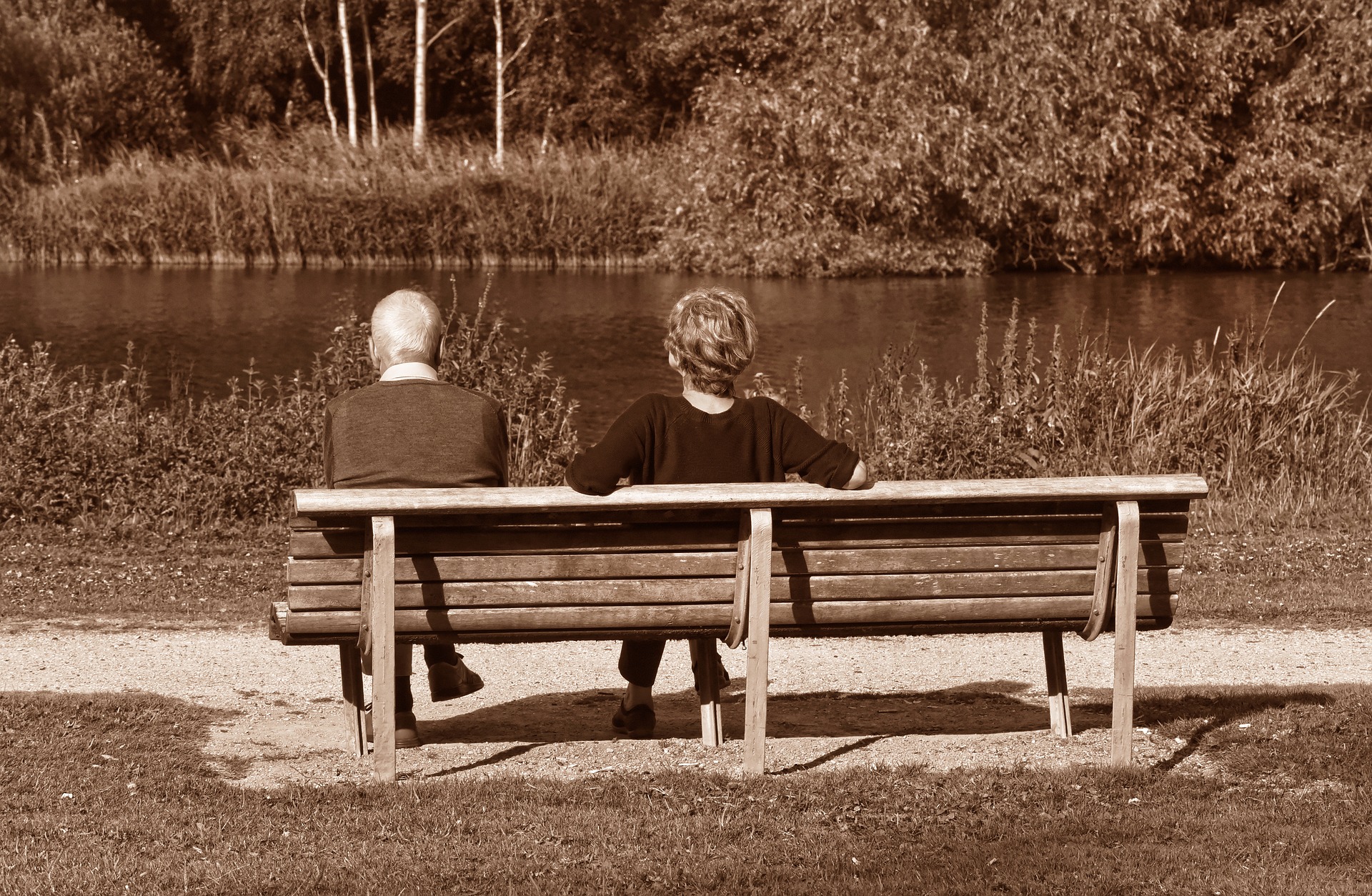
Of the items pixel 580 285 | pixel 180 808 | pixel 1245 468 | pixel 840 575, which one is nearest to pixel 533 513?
pixel 840 575

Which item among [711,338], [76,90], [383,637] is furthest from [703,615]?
[76,90]

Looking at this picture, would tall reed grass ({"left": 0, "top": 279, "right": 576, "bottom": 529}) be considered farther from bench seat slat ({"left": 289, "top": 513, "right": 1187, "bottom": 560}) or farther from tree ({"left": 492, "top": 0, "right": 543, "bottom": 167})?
tree ({"left": 492, "top": 0, "right": 543, "bottom": 167})

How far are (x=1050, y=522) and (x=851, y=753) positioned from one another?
37.4 inches

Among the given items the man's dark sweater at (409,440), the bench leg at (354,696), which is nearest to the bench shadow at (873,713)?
the bench leg at (354,696)

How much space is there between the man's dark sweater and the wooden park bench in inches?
13.3

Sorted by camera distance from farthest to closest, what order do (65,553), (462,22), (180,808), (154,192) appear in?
(462,22) → (154,192) → (65,553) → (180,808)

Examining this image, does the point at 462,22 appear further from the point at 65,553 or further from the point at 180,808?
the point at 180,808

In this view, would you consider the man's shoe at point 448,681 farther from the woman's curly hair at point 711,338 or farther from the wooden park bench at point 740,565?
the woman's curly hair at point 711,338

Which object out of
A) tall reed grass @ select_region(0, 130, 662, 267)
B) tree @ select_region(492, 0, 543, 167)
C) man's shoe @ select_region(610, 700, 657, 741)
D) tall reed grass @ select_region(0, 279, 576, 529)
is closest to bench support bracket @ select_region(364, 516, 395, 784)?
man's shoe @ select_region(610, 700, 657, 741)

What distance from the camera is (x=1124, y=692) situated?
5219 mm

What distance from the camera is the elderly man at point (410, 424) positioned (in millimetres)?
5148

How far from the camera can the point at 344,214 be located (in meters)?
35.9

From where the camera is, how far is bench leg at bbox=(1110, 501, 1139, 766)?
16.4 ft

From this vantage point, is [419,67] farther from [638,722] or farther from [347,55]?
[638,722]
